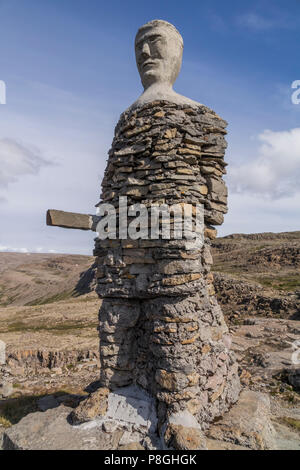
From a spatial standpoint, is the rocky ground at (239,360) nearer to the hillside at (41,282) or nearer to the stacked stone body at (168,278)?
the stacked stone body at (168,278)

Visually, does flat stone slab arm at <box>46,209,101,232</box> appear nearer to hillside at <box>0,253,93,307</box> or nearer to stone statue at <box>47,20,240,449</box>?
stone statue at <box>47,20,240,449</box>

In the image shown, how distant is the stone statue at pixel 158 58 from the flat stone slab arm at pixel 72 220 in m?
2.51

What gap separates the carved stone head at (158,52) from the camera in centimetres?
617

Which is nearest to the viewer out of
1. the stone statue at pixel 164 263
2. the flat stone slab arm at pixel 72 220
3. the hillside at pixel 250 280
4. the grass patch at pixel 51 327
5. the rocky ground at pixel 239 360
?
the stone statue at pixel 164 263

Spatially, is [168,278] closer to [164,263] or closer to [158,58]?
[164,263]

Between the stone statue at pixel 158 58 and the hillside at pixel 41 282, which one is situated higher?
the stone statue at pixel 158 58

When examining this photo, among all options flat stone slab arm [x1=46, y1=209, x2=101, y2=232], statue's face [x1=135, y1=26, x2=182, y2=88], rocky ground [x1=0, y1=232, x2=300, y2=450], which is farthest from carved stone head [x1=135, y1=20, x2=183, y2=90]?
rocky ground [x1=0, y1=232, x2=300, y2=450]

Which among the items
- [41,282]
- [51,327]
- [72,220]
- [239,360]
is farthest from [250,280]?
[41,282]

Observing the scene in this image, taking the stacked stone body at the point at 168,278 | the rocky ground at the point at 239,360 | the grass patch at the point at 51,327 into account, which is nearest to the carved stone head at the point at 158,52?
the stacked stone body at the point at 168,278

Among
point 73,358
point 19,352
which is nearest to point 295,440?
point 73,358

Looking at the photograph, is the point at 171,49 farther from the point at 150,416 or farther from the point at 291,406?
the point at 291,406

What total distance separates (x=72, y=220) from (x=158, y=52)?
3993 mm

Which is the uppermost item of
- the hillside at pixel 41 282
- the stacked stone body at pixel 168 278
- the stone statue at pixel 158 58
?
the stone statue at pixel 158 58
